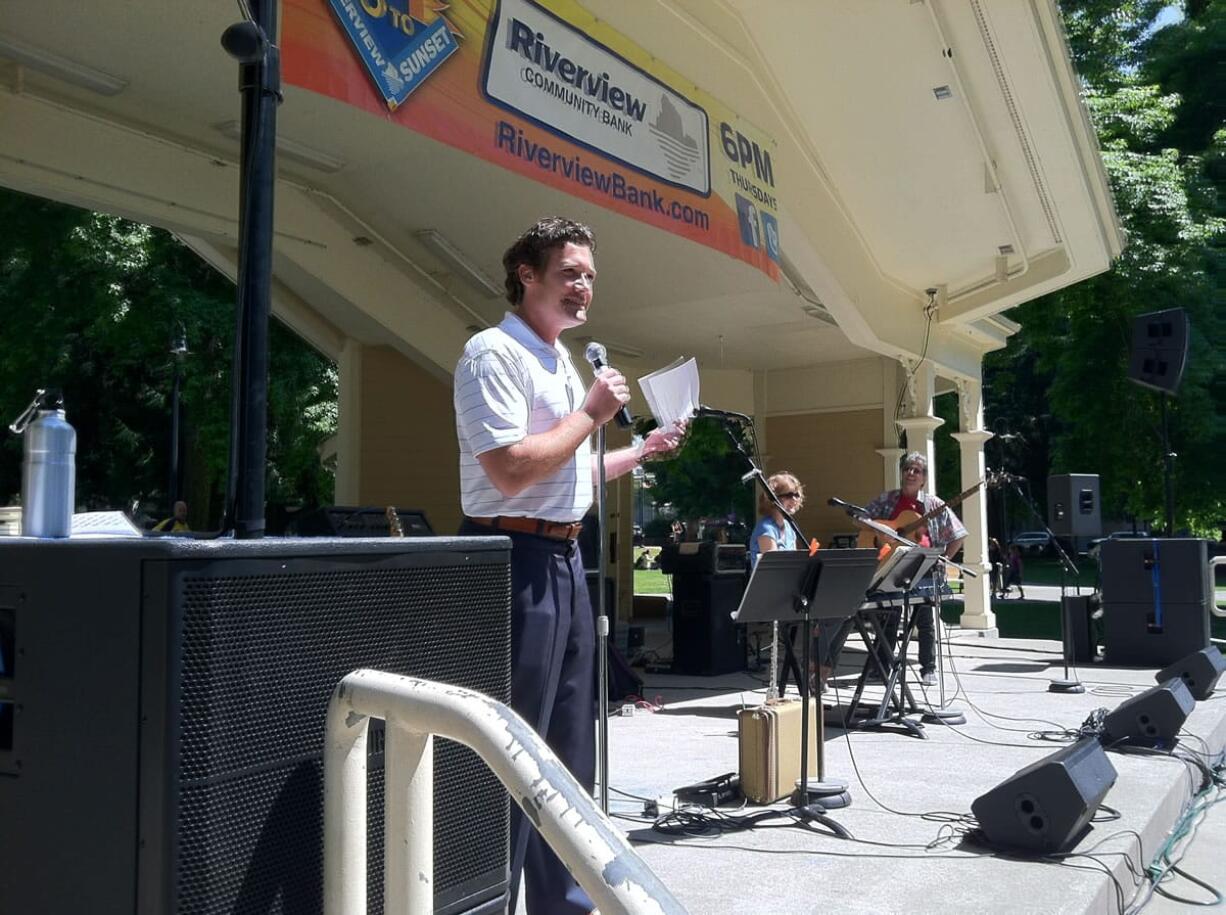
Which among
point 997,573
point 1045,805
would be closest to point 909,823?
point 1045,805

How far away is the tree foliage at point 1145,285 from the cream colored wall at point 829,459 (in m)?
4.26

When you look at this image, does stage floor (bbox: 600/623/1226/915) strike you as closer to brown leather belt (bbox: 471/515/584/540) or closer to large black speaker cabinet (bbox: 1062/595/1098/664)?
brown leather belt (bbox: 471/515/584/540)

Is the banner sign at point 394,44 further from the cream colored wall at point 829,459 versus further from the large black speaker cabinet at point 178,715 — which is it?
the cream colored wall at point 829,459

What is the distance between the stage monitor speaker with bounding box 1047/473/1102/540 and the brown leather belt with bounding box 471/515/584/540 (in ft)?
27.3

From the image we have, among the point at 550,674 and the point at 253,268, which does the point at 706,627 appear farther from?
the point at 253,268

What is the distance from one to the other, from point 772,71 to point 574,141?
3.64 metres

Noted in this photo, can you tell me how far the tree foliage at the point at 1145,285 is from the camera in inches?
610

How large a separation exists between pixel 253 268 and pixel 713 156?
16.4ft

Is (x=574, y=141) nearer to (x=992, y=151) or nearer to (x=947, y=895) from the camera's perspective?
(x=947, y=895)

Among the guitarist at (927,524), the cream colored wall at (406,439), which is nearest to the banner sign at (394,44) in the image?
the guitarist at (927,524)

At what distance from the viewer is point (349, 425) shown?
1073cm

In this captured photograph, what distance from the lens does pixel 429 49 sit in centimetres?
466

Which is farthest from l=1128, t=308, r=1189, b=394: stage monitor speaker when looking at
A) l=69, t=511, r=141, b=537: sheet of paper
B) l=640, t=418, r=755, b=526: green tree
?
l=640, t=418, r=755, b=526: green tree

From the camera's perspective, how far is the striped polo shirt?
244 cm
